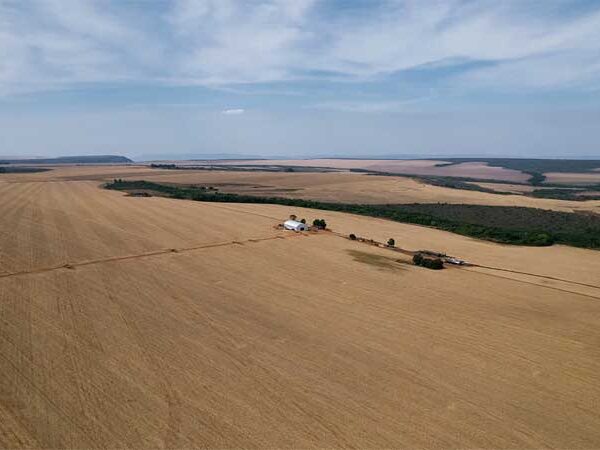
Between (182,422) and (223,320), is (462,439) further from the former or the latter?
(223,320)

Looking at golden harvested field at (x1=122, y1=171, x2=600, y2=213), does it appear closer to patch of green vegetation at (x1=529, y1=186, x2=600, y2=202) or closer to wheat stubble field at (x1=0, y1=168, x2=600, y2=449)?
patch of green vegetation at (x1=529, y1=186, x2=600, y2=202)

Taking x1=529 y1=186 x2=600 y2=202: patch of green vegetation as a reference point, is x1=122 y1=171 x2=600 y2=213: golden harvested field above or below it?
above

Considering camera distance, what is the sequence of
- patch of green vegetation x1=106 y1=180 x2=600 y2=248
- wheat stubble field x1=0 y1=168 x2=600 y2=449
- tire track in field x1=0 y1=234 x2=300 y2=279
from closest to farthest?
1. wheat stubble field x1=0 y1=168 x2=600 y2=449
2. tire track in field x1=0 y1=234 x2=300 y2=279
3. patch of green vegetation x1=106 y1=180 x2=600 y2=248

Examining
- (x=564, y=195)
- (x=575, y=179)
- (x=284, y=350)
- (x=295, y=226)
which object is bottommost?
(x=284, y=350)

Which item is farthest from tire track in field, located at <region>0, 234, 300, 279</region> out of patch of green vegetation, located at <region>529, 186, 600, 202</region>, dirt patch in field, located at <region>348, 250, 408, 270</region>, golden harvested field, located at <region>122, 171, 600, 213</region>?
patch of green vegetation, located at <region>529, 186, 600, 202</region>

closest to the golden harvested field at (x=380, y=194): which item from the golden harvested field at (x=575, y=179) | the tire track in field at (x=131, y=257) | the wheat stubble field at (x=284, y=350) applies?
the tire track in field at (x=131, y=257)

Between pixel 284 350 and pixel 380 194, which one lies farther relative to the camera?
pixel 380 194

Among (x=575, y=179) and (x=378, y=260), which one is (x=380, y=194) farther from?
(x=575, y=179)

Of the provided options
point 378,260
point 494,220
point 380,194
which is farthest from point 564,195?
point 378,260
